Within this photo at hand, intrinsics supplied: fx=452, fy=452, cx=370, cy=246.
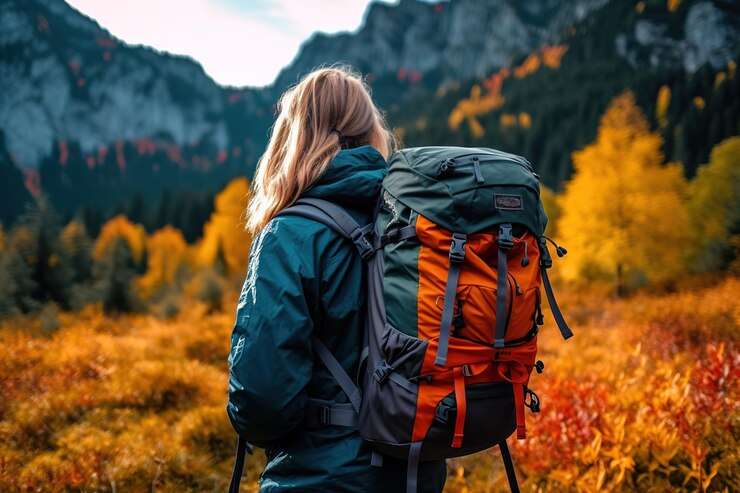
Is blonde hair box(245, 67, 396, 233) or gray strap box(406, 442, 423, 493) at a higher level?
blonde hair box(245, 67, 396, 233)

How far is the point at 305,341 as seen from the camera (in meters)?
1.76

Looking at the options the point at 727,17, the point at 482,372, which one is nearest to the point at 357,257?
the point at 482,372

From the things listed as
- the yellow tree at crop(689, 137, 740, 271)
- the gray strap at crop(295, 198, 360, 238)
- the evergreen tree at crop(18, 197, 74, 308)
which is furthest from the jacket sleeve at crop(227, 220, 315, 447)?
the evergreen tree at crop(18, 197, 74, 308)

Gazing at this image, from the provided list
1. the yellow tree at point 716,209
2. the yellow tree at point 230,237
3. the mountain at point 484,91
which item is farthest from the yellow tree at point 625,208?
the yellow tree at point 230,237

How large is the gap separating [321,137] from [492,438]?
1.48 metres

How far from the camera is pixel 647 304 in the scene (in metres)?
14.4

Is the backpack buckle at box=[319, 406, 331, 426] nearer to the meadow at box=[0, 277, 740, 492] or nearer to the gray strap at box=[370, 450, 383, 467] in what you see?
the gray strap at box=[370, 450, 383, 467]

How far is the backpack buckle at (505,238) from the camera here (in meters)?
1.68

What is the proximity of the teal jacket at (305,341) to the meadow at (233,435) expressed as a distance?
235 centimetres

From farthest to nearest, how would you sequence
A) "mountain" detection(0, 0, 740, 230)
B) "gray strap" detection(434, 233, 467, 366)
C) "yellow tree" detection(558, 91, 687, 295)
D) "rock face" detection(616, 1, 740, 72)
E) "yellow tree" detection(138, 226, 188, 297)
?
"mountain" detection(0, 0, 740, 230) < "rock face" detection(616, 1, 740, 72) < "yellow tree" detection(138, 226, 188, 297) < "yellow tree" detection(558, 91, 687, 295) < "gray strap" detection(434, 233, 467, 366)

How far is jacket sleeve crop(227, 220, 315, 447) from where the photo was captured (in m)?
1.73

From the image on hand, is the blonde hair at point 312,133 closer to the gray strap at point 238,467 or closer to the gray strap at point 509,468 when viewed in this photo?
the gray strap at point 238,467

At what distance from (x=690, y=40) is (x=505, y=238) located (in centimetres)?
9814

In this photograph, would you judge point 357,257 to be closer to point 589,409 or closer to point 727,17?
point 589,409
